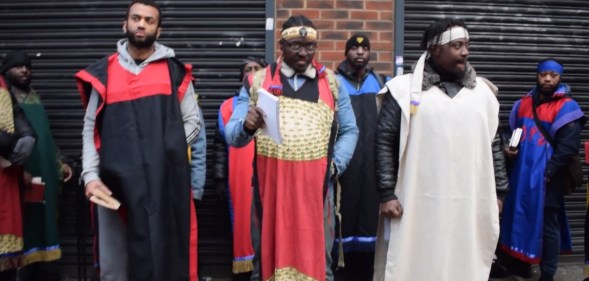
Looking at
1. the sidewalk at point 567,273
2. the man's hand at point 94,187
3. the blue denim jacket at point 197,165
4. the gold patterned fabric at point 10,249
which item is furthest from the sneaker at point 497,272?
the gold patterned fabric at point 10,249

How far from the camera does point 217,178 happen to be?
587cm

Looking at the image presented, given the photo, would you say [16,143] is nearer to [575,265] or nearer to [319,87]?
[319,87]

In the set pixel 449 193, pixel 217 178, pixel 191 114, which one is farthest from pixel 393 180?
pixel 217 178

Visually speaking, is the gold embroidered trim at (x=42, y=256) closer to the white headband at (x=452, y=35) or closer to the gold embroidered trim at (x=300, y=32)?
the gold embroidered trim at (x=300, y=32)

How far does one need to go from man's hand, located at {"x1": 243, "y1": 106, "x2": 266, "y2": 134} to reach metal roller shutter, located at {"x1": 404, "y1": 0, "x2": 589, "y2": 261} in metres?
3.11

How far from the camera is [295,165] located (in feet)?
13.7

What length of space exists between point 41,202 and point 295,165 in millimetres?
2972

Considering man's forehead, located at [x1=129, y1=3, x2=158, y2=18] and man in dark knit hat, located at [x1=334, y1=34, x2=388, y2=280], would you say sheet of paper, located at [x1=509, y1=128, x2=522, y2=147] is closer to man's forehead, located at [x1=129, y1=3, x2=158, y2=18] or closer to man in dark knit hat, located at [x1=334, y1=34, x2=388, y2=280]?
man in dark knit hat, located at [x1=334, y1=34, x2=388, y2=280]

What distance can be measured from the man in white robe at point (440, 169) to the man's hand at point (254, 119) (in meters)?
0.80

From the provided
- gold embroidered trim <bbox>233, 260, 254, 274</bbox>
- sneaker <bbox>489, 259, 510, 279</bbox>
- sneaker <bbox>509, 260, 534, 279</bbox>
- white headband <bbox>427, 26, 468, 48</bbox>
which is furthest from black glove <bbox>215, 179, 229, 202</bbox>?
sneaker <bbox>509, 260, 534, 279</bbox>

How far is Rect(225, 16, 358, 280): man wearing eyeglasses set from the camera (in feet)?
13.7

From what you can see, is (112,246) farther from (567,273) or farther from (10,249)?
(567,273)

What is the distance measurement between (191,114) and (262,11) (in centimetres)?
256

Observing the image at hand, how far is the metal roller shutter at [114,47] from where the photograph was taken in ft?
21.6
